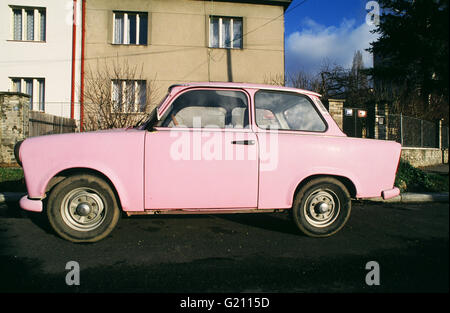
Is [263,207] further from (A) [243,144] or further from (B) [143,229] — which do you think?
(B) [143,229]

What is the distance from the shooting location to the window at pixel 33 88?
477 inches

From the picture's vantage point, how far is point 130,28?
1252 centimetres

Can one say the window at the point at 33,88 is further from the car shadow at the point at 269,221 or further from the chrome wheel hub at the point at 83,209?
the car shadow at the point at 269,221

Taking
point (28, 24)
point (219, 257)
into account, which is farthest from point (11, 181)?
point (28, 24)

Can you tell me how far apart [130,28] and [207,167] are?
11.9m

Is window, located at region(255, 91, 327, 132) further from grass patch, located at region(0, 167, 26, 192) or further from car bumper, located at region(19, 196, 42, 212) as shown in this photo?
grass patch, located at region(0, 167, 26, 192)

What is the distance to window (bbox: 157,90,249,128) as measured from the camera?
341 centimetres

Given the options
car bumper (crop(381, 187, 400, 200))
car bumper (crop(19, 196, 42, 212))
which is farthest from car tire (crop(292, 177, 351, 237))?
car bumper (crop(19, 196, 42, 212))

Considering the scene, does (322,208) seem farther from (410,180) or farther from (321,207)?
(410,180)

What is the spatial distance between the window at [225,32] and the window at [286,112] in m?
10.3

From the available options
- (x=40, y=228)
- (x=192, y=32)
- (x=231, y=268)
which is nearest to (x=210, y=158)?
(x=231, y=268)

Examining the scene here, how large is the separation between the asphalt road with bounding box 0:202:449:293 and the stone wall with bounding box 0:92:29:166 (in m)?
5.66

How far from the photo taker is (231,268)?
2.56 meters

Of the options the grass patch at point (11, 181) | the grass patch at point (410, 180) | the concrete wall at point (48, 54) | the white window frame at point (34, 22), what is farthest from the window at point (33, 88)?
the grass patch at point (410, 180)
